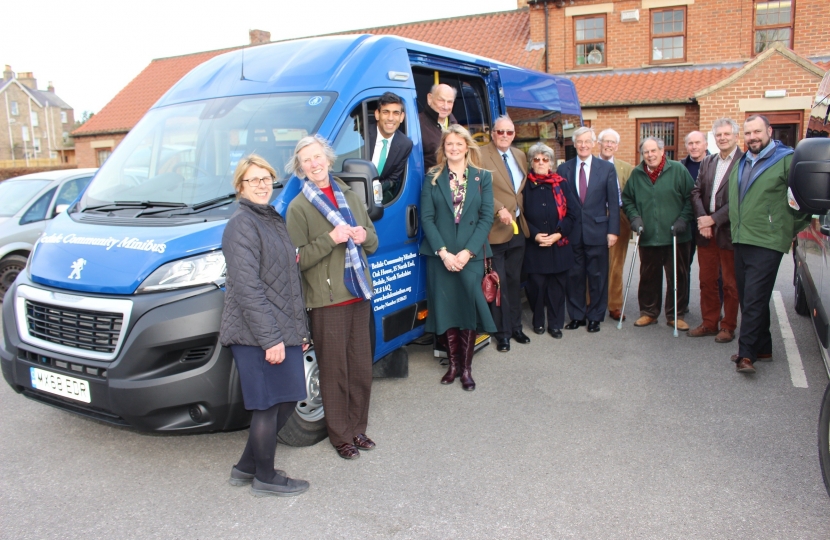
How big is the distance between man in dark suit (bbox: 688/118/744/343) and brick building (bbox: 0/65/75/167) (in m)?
68.5

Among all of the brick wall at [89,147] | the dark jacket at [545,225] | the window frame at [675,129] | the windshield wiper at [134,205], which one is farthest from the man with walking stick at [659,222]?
the brick wall at [89,147]

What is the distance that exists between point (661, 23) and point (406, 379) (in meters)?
16.7

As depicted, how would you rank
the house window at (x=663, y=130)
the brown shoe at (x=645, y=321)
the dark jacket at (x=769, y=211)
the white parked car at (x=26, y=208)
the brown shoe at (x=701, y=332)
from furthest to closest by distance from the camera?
the house window at (x=663, y=130) < the white parked car at (x=26, y=208) < the brown shoe at (x=645, y=321) < the brown shoe at (x=701, y=332) < the dark jacket at (x=769, y=211)

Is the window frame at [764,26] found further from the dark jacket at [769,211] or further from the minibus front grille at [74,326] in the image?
the minibus front grille at [74,326]

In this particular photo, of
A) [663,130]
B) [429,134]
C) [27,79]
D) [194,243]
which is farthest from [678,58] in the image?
[27,79]

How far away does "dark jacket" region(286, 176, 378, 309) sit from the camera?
3.72 m

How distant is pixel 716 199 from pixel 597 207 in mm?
1093

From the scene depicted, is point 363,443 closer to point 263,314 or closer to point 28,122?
point 263,314

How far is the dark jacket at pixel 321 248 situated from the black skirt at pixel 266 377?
452 millimetres

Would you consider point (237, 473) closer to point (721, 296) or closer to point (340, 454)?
point (340, 454)

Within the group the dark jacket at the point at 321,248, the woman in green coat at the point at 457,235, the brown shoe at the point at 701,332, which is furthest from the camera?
the brown shoe at the point at 701,332

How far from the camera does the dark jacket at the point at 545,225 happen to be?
6.47 metres

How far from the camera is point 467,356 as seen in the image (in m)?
5.26

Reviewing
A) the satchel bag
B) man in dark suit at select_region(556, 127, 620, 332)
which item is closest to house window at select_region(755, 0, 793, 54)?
man in dark suit at select_region(556, 127, 620, 332)
